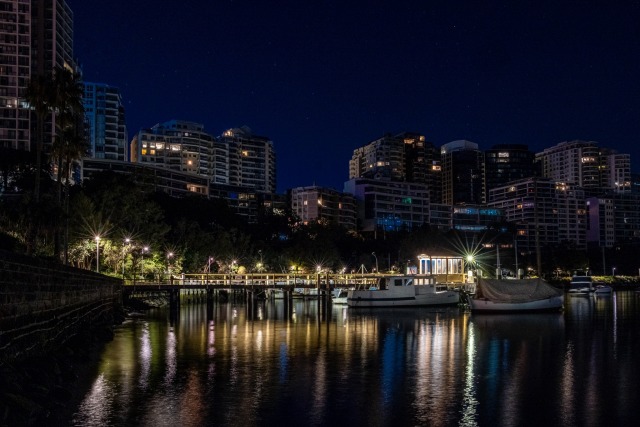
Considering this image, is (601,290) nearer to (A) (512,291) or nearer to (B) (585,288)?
(B) (585,288)

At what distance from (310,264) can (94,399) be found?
12488cm

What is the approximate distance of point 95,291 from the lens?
51.8 m

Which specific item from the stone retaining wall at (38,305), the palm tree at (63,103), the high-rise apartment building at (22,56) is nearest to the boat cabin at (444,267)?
the palm tree at (63,103)

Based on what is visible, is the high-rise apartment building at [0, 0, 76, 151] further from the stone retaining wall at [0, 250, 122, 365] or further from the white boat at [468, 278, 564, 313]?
the stone retaining wall at [0, 250, 122, 365]

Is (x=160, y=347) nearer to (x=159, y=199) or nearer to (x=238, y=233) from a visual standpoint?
(x=159, y=199)

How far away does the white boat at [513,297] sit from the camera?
70.2 meters

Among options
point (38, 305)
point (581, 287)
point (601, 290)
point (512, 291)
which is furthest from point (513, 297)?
point (601, 290)

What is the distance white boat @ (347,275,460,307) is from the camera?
269 ft

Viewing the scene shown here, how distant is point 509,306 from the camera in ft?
231

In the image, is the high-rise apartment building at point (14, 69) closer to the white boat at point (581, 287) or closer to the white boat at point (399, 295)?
the white boat at point (399, 295)

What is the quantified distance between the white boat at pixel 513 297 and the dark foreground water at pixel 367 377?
12807 millimetres

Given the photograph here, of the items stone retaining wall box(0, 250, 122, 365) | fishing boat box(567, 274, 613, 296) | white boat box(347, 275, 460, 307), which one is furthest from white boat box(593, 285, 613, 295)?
stone retaining wall box(0, 250, 122, 365)

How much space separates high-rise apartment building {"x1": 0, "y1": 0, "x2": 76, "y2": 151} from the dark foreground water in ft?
388

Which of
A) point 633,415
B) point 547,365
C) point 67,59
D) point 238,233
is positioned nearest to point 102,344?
point 547,365
